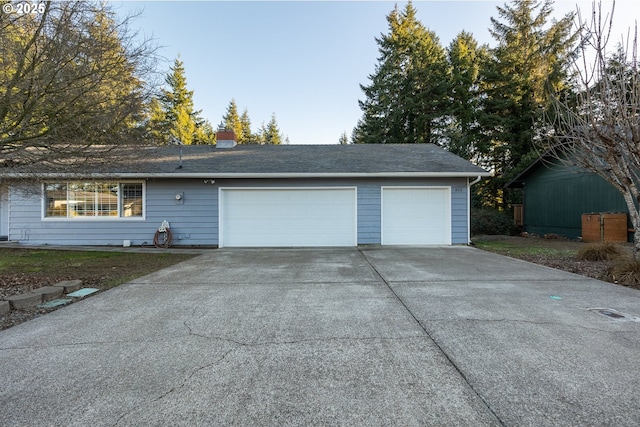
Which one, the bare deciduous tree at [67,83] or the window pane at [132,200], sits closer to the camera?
the bare deciduous tree at [67,83]

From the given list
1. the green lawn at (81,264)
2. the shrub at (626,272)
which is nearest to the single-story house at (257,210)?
the green lawn at (81,264)

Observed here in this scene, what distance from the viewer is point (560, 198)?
13484 mm

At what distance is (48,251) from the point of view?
8445 mm

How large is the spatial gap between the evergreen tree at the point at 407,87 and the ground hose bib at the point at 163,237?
16.3 metres

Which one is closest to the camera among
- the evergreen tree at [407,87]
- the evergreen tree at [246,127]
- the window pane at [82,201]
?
the window pane at [82,201]

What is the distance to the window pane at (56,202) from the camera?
9.61m

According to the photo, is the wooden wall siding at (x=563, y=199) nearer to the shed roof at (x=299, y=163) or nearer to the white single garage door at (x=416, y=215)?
the shed roof at (x=299, y=163)

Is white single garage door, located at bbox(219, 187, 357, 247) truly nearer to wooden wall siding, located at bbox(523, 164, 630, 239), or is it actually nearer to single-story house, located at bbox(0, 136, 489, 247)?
single-story house, located at bbox(0, 136, 489, 247)

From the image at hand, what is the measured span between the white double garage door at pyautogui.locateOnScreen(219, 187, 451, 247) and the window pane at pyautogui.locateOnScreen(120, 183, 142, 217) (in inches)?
101

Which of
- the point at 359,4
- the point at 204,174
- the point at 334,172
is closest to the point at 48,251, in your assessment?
the point at 204,174

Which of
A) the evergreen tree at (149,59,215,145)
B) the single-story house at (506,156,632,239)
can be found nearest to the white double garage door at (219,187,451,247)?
the single-story house at (506,156,632,239)

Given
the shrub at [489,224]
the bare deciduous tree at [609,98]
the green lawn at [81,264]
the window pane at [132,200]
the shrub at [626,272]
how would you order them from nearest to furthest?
the shrub at [626,272]
the green lawn at [81,264]
the bare deciduous tree at [609,98]
the window pane at [132,200]
the shrub at [489,224]

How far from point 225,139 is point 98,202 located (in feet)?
16.0

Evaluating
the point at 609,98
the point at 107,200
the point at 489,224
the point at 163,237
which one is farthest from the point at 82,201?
the point at 489,224
